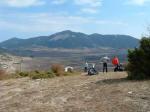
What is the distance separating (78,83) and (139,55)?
125 inches

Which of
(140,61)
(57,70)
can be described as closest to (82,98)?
(140,61)

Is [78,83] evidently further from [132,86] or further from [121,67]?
[121,67]

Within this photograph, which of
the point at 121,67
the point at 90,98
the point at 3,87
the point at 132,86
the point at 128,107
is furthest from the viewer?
the point at 121,67

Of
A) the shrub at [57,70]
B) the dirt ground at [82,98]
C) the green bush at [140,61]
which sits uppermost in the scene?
the green bush at [140,61]

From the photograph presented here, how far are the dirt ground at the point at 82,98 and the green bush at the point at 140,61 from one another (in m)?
0.70

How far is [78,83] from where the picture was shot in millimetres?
24266

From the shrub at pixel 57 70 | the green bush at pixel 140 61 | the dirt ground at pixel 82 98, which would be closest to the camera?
the dirt ground at pixel 82 98

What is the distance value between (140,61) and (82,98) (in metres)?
4.95

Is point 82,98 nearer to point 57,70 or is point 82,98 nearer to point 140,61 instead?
point 140,61

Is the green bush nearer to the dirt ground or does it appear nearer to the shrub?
the dirt ground

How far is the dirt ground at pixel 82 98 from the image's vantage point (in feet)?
57.1

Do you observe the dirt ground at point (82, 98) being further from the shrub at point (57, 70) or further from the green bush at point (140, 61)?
the shrub at point (57, 70)

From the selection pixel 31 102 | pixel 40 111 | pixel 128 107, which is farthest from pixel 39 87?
pixel 128 107

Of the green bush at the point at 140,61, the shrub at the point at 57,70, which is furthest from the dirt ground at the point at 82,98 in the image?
the shrub at the point at 57,70
